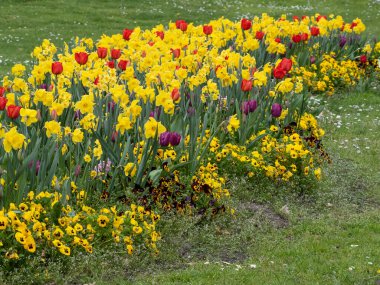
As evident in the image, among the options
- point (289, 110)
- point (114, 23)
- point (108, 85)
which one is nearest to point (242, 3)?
point (114, 23)

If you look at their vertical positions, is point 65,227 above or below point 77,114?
below

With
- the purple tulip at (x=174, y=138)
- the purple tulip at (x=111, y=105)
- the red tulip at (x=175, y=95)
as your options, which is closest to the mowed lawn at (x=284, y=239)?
the purple tulip at (x=174, y=138)

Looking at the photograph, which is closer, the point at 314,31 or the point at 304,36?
the point at 304,36

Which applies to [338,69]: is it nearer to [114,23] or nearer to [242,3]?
[114,23]

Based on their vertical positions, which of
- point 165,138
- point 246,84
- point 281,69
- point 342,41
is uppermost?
point 281,69

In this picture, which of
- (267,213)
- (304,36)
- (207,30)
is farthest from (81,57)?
(304,36)

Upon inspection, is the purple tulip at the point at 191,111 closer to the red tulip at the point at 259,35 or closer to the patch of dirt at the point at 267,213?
the patch of dirt at the point at 267,213

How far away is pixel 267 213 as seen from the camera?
7.81 meters

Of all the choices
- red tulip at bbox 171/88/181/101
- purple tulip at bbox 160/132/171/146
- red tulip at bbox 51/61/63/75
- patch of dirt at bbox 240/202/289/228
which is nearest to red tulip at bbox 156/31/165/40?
red tulip at bbox 51/61/63/75

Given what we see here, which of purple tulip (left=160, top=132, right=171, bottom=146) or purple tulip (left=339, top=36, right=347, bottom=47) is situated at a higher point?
purple tulip (left=160, top=132, right=171, bottom=146)

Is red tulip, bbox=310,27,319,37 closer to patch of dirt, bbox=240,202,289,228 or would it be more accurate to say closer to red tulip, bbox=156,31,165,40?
Result: red tulip, bbox=156,31,165,40

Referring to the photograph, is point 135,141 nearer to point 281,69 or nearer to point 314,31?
point 281,69

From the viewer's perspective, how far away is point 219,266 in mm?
6414

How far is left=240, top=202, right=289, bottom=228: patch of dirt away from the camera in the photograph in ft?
25.0
